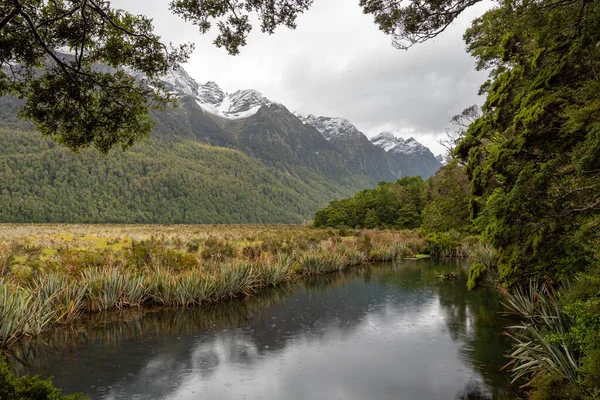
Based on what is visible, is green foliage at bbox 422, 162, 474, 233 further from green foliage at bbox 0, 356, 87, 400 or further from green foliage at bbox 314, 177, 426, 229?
green foliage at bbox 314, 177, 426, 229

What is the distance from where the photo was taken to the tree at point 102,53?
672 centimetres

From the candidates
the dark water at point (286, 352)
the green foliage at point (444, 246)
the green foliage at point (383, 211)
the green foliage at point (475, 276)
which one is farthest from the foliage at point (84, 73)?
the green foliage at point (383, 211)

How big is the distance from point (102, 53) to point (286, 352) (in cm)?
837

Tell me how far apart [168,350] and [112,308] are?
4.24 meters

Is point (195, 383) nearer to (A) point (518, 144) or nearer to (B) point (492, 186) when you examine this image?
(A) point (518, 144)

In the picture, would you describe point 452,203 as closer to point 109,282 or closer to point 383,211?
point 109,282

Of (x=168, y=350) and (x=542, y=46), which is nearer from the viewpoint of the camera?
(x=542, y=46)

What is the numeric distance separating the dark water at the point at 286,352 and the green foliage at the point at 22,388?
4.28 m

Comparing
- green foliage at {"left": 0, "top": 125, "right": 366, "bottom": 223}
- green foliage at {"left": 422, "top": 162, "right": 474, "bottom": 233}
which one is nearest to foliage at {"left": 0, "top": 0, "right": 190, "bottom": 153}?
green foliage at {"left": 422, "top": 162, "right": 474, "bottom": 233}

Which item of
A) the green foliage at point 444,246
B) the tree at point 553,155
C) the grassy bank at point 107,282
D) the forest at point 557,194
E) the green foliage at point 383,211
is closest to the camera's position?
the forest at point 557,194

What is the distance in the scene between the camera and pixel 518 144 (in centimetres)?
717

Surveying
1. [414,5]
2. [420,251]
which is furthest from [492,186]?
[420,251]

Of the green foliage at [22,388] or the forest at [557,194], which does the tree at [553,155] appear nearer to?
the forest at [557,194]

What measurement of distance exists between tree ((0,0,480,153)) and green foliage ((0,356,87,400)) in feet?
18.7
